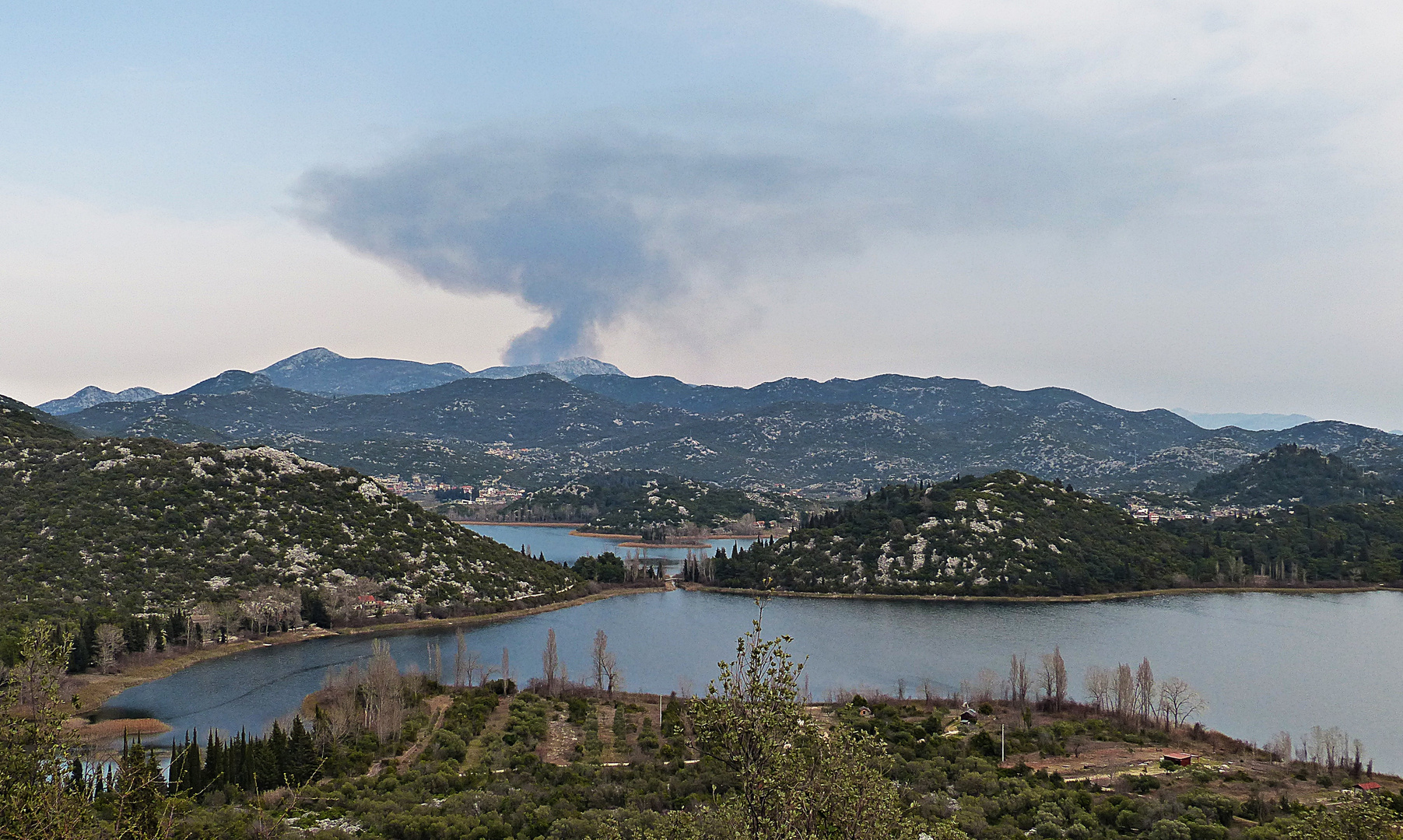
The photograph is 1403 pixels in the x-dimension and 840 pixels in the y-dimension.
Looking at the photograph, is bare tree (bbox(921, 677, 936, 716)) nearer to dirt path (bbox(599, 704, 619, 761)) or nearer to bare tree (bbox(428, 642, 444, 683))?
dirt path (bbox(599, 704, 619, 761))

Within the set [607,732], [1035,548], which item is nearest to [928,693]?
[607,732]

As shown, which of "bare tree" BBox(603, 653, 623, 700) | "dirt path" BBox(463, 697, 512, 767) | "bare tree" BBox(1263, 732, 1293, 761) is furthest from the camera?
"bare tree" BBox(603, 653, 623, 700)

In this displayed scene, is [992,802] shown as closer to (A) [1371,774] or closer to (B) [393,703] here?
(A) [1371,774]

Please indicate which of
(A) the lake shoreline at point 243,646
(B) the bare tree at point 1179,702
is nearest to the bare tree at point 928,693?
(B) the bare tree at point 1179,702

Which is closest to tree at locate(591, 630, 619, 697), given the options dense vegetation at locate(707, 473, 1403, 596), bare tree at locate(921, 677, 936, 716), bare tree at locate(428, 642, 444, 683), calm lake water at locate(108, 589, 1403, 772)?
calm lake water at locate(108, 589, 1403, 772)

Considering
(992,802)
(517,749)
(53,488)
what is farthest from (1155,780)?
(53,488)

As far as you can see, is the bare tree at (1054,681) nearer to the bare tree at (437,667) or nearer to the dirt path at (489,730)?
the dirt path at (489,730)
